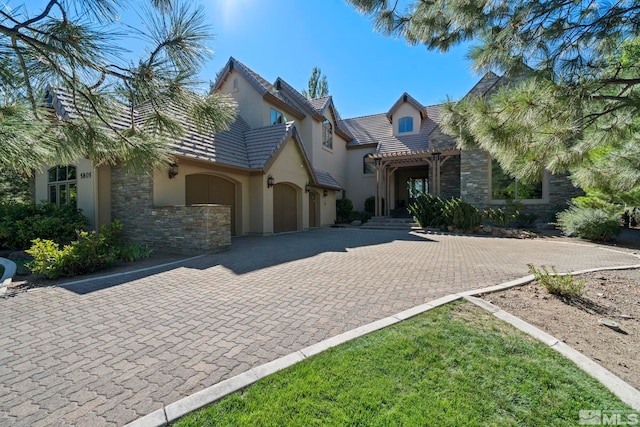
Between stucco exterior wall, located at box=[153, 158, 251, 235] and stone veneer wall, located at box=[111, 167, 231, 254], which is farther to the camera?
stucco exterior wall, located at box=[153, 158, 251, 235]

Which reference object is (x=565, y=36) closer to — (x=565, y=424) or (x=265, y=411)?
(x=565, y=424)

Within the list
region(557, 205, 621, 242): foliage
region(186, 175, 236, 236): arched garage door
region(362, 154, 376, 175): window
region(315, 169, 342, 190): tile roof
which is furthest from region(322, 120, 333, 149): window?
region(557, 205, 621, 242): foliage

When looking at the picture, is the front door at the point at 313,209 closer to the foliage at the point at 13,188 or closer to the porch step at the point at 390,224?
the porch step at the point at 390,224

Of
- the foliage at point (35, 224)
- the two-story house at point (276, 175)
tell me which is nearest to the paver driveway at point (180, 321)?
the two-story house at point (276, 175)

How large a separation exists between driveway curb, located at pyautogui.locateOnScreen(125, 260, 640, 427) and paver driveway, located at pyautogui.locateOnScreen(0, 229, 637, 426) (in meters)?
0.14

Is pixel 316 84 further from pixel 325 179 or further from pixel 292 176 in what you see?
pixel 292 176

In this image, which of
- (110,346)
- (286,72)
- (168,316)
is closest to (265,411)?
(110,346)

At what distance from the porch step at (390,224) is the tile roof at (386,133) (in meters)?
5.71

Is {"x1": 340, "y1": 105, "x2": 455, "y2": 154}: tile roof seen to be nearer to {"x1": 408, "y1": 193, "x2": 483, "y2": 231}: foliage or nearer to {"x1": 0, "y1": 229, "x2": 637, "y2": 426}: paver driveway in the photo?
{"x1": 408, "y1": 193, "x2": 483, "y2": 231}: foliage

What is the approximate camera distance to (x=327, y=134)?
20.8 metres

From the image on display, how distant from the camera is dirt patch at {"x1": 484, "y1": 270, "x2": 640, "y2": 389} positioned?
307 centimetres

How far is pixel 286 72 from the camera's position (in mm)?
19359

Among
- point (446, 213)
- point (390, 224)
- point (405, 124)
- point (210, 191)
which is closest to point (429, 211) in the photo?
point (446, 213)

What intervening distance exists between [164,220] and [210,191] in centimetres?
286
